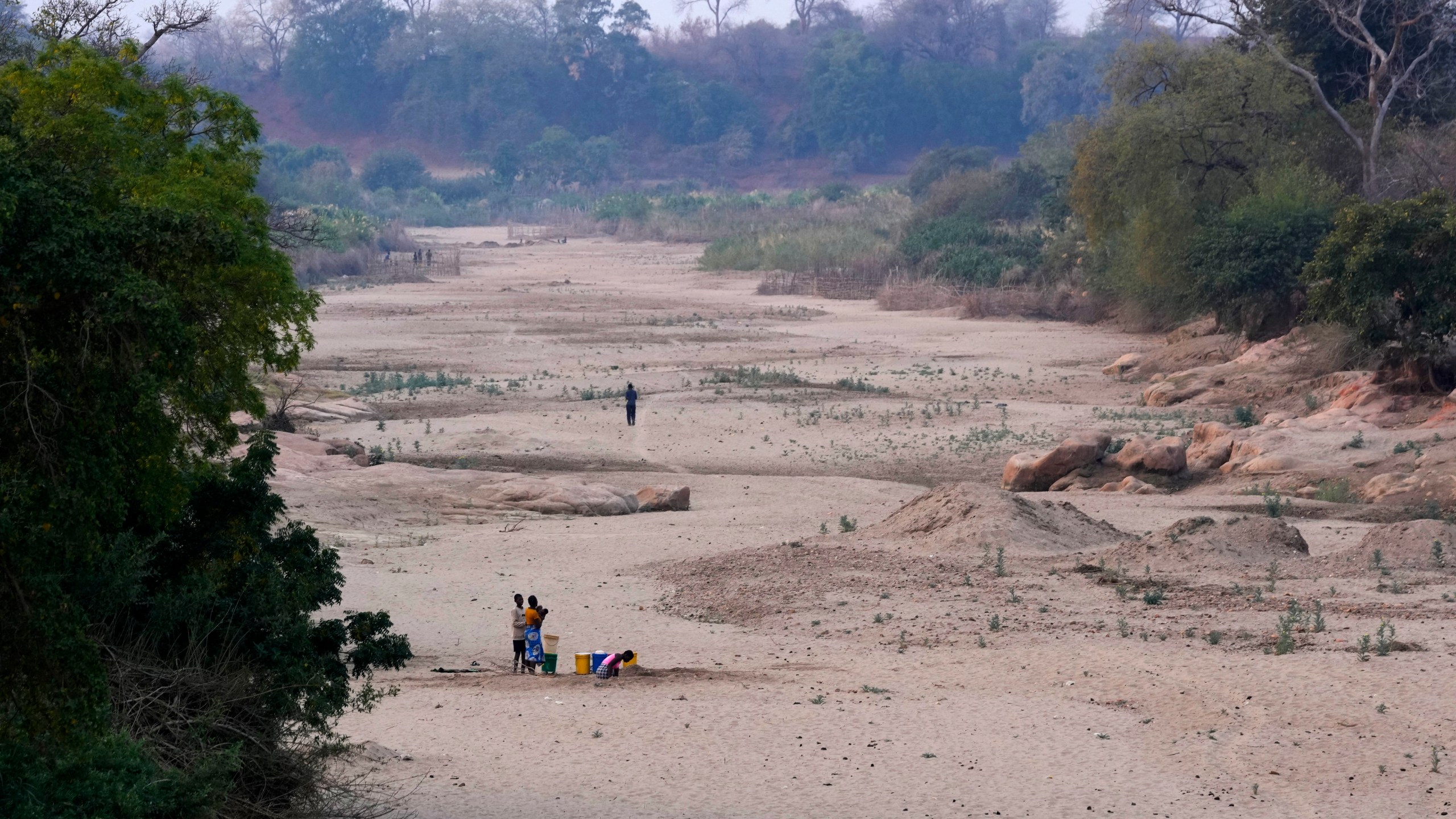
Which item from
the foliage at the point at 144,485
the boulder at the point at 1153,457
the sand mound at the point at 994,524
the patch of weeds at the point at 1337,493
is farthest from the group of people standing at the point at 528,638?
the boulder at the point at 1153,457

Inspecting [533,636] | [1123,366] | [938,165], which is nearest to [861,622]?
[533,636]

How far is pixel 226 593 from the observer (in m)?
7.76

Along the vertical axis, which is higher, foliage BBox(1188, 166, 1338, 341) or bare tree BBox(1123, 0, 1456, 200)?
bare tree BBox(1123, 0, 1456, 200)

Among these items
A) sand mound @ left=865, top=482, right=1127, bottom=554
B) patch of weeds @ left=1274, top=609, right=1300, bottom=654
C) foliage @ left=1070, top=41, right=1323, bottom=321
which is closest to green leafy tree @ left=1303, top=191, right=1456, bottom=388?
foliage @ left=1070, top=41, right=1323, bottom=321

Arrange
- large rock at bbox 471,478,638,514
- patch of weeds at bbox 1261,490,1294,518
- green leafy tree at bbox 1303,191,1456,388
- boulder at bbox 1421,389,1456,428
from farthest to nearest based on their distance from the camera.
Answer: green leafy tree at bbox 1303,191,1456,388 < boulder at bbox 1421,389,1456,428 < large rock at bbox 471,478,638,514 < patch of weeds at bbox 1261,490,1294,518

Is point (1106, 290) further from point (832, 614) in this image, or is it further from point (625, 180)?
point (625, 180)

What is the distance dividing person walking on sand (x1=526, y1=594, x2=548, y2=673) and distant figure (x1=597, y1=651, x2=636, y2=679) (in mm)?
524

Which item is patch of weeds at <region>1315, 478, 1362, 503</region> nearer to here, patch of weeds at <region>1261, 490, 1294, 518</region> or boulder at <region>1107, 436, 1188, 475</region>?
patch of weeds at <region>1261, 490, 1294, 518</region>

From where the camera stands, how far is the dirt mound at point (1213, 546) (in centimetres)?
1490

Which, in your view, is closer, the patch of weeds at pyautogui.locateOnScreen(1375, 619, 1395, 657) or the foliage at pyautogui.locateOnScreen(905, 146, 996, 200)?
the patch of weeds at pyautogui.locateOnScreen(1375, 619, 1395, 657)

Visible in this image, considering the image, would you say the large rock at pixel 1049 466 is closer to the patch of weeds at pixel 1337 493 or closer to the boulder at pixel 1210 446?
the boulder at pixel 1210 446

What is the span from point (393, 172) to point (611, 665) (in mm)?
99471

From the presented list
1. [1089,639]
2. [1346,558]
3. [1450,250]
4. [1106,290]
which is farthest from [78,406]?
[1106,290]

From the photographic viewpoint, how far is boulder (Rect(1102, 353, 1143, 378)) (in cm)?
3400
